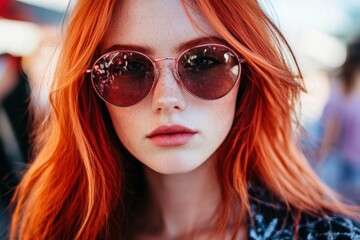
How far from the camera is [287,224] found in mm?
1449

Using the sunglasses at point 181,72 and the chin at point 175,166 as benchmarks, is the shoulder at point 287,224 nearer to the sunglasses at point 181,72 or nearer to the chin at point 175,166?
the chin at point 175,166

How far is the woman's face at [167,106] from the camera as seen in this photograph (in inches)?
50.9

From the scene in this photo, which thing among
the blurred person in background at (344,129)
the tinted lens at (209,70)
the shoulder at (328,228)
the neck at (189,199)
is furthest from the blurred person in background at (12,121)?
the blurred person in background at (344,129)

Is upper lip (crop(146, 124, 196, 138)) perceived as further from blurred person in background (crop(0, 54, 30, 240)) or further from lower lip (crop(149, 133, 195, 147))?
blurred person in background (crop(0, 54, 30, 240))

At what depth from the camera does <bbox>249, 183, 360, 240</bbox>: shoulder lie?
1.37 metres

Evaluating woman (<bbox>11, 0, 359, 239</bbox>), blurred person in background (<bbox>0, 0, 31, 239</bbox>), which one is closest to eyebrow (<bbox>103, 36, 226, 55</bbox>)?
woman (<bbox>11, 0, 359, 239</bbox>)

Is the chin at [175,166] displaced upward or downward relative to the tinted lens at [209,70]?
downward

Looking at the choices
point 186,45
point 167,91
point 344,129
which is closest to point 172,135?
point 167,91

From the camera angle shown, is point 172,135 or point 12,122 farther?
point 12,122

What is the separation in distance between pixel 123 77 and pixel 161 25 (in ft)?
0.62

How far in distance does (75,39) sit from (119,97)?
0.23m

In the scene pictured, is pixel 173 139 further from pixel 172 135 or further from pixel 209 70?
pixel 209 70

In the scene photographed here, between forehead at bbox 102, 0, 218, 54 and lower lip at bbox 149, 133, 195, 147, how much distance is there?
244mm

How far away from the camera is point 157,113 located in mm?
1326
